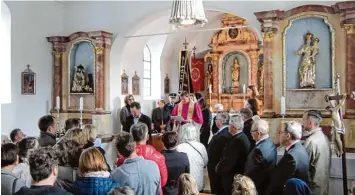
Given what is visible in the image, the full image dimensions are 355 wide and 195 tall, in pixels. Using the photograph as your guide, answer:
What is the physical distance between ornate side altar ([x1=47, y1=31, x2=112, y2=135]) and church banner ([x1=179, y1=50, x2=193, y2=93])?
4734mm

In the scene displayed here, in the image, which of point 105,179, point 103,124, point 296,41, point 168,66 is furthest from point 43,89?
point 105,179

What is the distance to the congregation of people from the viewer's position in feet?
9.55

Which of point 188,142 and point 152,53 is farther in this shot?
point 152,53

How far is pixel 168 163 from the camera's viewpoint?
4156 mm

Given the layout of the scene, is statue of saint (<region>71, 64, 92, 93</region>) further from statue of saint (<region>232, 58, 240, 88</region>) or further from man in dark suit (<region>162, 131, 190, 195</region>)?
man in dark suit (<region>162, 131, 190, 195</region>)

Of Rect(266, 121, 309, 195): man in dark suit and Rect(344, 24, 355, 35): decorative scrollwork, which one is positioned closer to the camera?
Rect(266, 121, 309, 195): man in dark suit

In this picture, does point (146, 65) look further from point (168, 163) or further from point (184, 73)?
point (168, 163)

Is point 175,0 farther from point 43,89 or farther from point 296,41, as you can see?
point 43,89

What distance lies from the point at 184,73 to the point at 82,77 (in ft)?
16.2

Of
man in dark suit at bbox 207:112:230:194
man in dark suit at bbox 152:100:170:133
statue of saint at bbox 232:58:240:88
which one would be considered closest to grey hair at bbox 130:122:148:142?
man in dark suit at bbox 207:112:230:194

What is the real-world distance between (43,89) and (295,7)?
20.8 ft

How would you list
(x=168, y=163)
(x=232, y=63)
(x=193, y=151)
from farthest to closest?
(x=232, y=63) < (x=193, y=151) < (x=168, y=163)

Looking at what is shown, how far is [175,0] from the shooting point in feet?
17.4

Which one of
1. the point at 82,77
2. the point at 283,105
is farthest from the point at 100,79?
the point at 283,105
